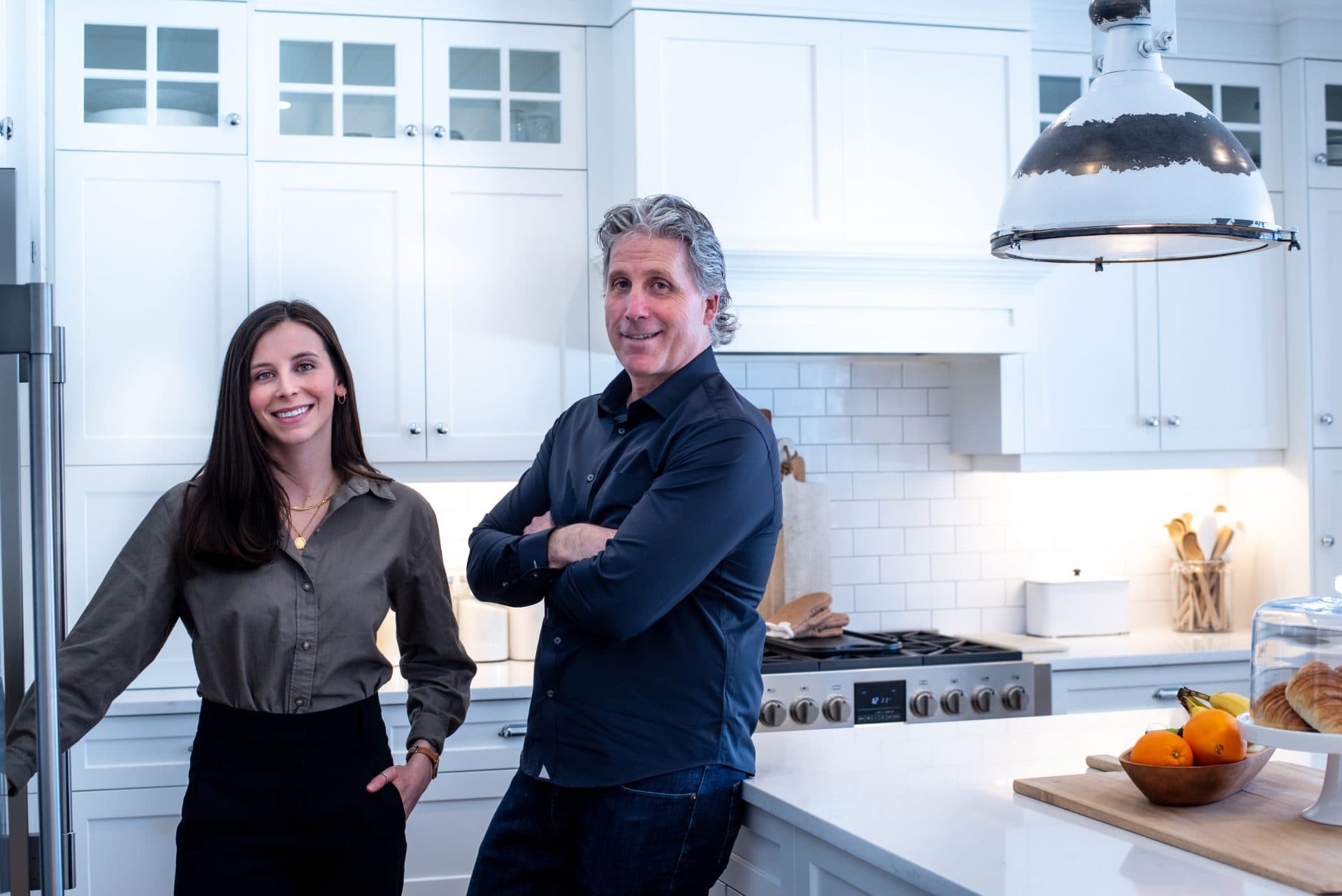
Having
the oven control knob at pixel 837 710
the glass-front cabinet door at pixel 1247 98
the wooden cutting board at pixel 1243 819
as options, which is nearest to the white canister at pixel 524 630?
the oven control knob at pixel 837 710

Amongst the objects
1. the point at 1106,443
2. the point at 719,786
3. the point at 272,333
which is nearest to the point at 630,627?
the point at 719,786

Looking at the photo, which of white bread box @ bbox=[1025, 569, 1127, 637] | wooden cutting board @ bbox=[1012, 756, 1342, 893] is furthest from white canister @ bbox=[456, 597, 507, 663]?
wooden cutting board @ bbox=[1012, 756, 1342, 893]

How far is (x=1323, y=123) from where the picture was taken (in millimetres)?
4137

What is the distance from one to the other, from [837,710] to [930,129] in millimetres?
1632

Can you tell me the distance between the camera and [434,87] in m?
3.67

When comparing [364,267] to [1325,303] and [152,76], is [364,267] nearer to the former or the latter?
[152,76]

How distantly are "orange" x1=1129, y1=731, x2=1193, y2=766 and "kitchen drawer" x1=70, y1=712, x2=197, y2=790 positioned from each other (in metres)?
2.33

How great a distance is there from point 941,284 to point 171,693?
7.61 ft

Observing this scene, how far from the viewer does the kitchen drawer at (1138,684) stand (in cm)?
377

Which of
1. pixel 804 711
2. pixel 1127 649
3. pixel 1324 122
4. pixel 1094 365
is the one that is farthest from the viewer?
pixel 1324 122

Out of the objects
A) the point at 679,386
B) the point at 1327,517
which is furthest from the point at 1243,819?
the point at 1327,517

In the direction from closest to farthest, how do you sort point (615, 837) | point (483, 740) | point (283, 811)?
point (615, 837) → point (283, 811) → point (483, 740)

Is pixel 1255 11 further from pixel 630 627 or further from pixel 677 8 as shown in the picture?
pixel 630 627

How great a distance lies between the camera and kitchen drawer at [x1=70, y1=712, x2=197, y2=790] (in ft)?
10.6
